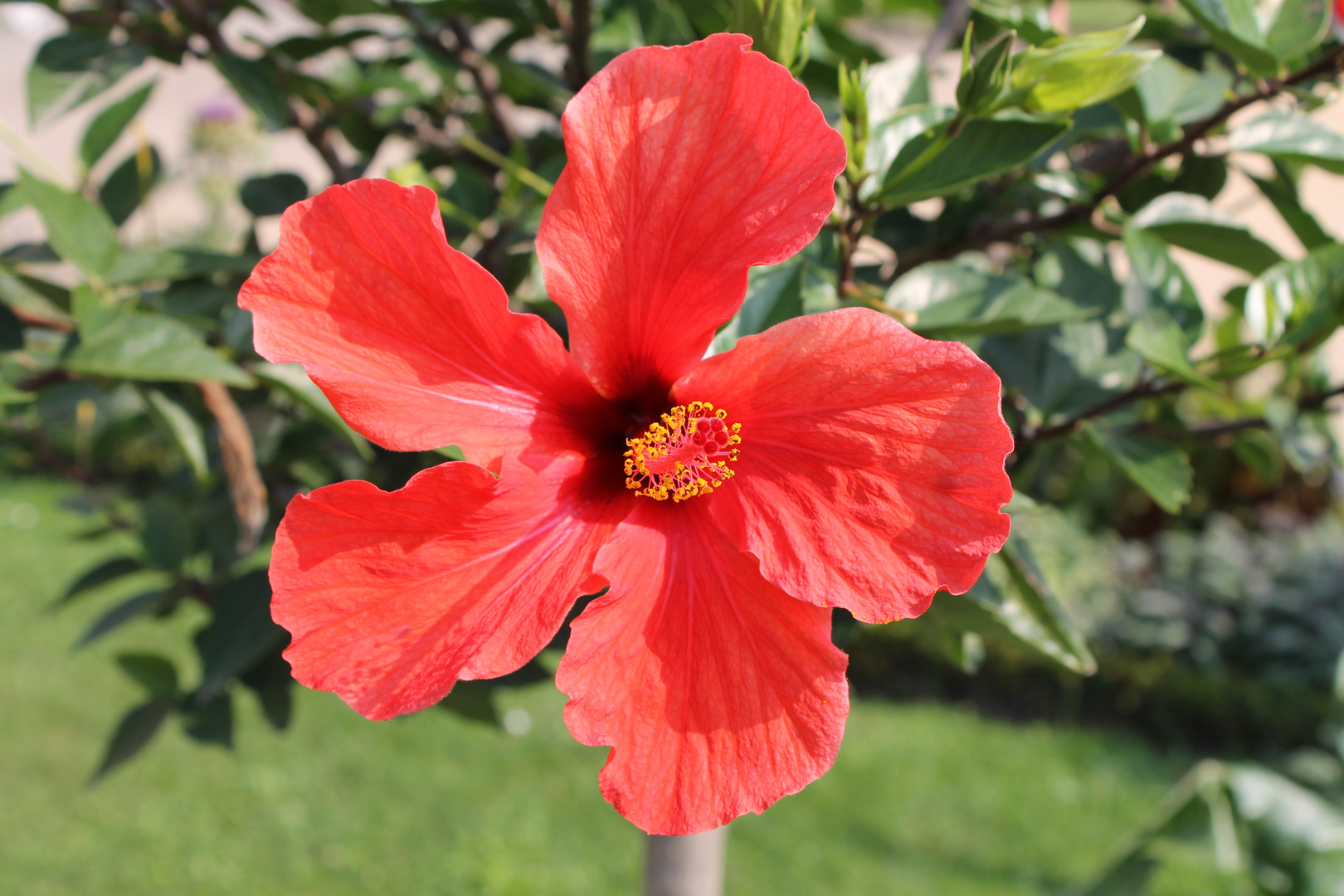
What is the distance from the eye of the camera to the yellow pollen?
732 mm

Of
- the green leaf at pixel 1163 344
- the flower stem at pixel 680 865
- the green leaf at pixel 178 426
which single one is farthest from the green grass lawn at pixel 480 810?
the green leaf at pixel 1163 344

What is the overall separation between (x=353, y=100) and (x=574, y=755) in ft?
10.2

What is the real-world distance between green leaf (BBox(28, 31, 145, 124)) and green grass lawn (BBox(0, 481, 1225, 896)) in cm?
207

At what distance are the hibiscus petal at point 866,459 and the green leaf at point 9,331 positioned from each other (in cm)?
80

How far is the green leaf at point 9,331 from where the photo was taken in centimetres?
109

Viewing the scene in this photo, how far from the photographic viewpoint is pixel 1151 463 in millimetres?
997

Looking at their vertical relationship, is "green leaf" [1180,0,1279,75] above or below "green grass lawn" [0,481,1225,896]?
above

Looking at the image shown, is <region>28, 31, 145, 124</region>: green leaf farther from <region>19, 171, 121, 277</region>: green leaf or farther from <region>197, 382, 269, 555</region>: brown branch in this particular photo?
<region>197, 382, 269, 555</region>: brown branch

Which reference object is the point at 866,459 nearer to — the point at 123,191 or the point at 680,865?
the point at 680,865

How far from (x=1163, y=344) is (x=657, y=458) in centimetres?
50

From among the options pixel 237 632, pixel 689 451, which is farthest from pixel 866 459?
pixel 237 632

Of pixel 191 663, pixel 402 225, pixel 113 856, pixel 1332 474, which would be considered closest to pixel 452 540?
pixel 402 225

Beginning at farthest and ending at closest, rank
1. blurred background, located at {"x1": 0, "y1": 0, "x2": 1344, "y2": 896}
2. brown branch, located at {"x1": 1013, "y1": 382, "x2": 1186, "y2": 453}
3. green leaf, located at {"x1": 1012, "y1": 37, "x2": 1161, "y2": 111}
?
brown branch, located at {"x1": 1013, "y1": 382, "x2": 1186, "y2": 453} → blurred background, located at {"x1": 0, "y1": 0, "x2": 1344, "y2": 896} → green leaf, located at {"x1": 1012, "y1": 37, "x2": 1161, "y2": 111}

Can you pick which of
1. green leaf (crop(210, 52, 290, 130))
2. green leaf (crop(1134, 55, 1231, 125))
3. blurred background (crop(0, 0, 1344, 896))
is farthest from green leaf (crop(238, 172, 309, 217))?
green leaf (crop(1134, 55, 1231, 125))
